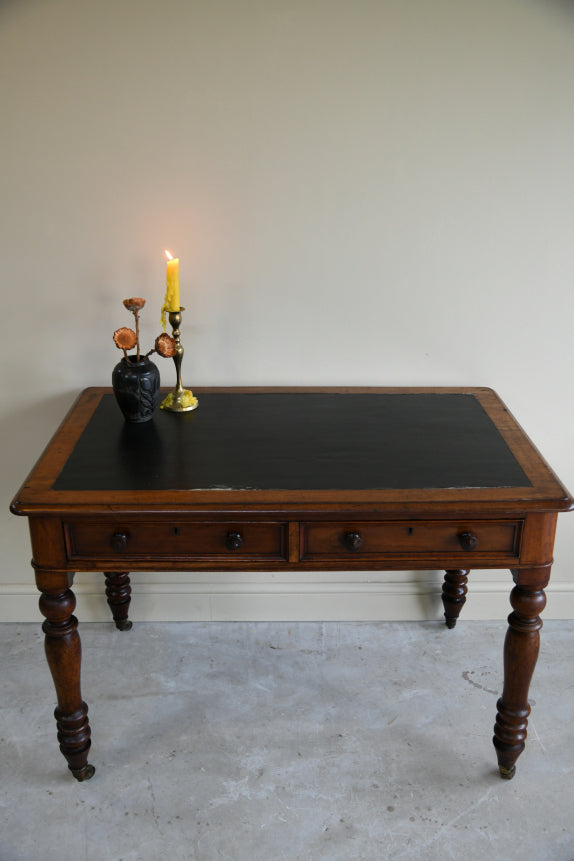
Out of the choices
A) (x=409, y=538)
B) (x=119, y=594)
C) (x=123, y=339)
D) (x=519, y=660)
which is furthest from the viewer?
(x=119, y=594)

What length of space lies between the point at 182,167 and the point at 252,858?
1.84 m

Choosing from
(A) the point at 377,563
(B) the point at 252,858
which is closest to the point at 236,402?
(A) the point at 377,563

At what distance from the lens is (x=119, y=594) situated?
2.70 metres

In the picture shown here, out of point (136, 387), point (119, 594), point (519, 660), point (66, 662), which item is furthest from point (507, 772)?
point (136, 387)

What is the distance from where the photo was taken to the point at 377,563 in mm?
2018

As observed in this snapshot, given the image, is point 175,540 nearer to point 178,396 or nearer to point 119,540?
point 119,540

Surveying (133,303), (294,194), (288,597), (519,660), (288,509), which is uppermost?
(294,194)

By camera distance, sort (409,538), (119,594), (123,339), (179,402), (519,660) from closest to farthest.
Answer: (409,538) < (519,660) < (123,339) < (179,402) < (119,594)

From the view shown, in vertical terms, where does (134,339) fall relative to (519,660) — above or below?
above

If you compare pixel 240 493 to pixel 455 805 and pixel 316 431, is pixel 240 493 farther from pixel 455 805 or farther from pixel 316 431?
pixel 455 805

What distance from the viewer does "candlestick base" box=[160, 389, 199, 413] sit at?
234 cm

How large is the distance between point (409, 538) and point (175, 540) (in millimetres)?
567

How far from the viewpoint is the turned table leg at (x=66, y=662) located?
2.02 metres

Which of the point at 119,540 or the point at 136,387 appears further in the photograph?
the point at 136,387
